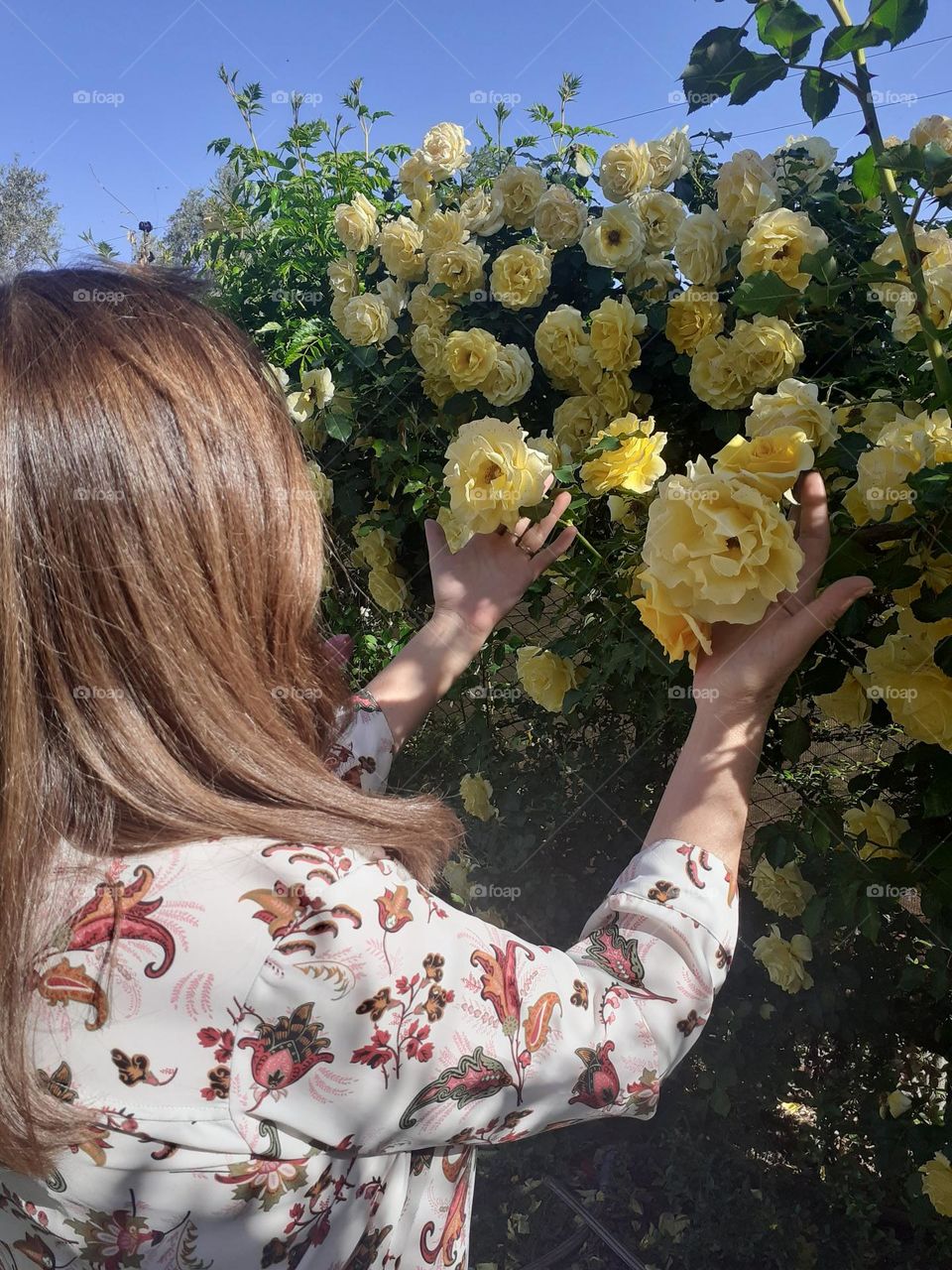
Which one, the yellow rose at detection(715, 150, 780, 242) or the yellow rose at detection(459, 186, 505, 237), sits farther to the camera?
the yellow rose at detection(459, 186, 505, 237)

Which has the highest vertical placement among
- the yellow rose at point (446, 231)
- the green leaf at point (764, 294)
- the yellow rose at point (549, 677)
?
the yellow rose at point (446, 231)

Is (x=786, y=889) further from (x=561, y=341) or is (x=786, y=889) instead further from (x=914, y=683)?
(x=561, y=341)

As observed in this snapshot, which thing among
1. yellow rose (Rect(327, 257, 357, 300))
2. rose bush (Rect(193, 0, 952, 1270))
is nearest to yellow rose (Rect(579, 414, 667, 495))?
rose bush (Rect(193, 0, 952, 1270))

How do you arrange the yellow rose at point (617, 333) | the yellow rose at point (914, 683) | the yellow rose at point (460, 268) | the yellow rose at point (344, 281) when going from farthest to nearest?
1. the yellow rose at point (344, 281)
2. the yellow rose at point (460, 268)
3. the yellow rose at point (617, 333)
4. the yellow rose at point (914, 683)

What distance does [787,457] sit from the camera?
0.98 meters

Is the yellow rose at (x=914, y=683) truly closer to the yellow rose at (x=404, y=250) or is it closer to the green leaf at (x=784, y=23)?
the green leaf at (x=784, y=23)

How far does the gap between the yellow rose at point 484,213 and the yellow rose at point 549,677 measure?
89cm

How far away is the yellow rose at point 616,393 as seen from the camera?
5.39 feet

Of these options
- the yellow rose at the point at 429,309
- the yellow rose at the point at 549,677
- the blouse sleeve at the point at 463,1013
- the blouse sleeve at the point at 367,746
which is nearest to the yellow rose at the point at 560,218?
the yellow rose at the point at 429,309

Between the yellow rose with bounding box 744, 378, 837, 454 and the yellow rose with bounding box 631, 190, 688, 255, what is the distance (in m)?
0.65

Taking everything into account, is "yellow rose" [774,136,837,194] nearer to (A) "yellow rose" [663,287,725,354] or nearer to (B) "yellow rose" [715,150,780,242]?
(B) "yellow rose" [715,150,780,242]

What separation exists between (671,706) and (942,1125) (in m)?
0.77

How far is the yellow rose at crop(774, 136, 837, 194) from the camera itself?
162cm

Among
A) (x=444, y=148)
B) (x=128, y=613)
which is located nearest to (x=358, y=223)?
(x=444, y=148)
